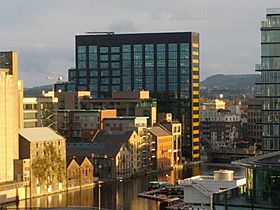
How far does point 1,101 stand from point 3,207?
9.62 m

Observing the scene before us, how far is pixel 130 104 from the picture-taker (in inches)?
3524

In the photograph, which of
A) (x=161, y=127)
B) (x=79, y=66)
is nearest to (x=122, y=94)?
(x=161, y=127)

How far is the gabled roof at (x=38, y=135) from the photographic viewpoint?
5728 cm

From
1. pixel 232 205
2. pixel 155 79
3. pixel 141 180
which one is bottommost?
pixel 141 180

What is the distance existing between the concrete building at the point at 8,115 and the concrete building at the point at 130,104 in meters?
31.5

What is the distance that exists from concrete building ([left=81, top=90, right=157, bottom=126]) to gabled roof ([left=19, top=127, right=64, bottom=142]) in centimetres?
2677

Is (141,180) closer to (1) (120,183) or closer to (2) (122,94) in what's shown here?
(1) (120,183)

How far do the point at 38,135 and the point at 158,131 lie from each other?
82.2 feet

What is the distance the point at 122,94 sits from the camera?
91.7 meters

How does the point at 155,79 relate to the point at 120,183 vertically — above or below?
above

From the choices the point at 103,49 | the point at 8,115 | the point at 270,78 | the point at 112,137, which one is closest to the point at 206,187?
the point at 270,78

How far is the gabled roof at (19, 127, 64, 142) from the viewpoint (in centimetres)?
5728

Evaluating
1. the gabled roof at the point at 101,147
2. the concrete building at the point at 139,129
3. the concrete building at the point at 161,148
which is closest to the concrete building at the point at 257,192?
the gabled roof at the point at 101,147

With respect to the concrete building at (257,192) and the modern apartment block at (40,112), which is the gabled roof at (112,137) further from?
the concrete building at (257,192)
